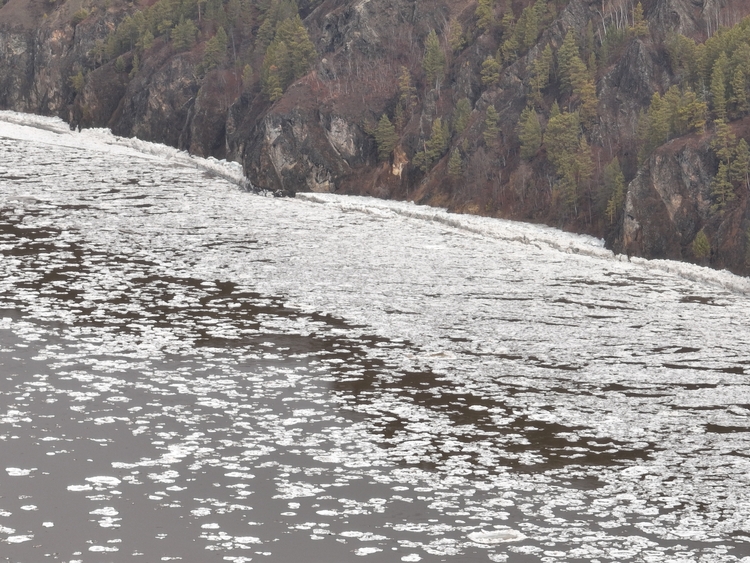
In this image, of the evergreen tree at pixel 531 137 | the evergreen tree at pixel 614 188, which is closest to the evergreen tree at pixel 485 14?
the evergreen tree at pixel 531 137

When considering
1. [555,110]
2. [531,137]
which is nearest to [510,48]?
[555,110]

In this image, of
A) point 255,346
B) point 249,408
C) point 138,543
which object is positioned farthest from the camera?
point 255,346

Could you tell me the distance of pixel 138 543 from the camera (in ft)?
67.1

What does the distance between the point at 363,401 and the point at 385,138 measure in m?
56.7

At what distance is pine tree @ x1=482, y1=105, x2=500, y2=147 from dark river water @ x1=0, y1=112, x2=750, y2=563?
19.6 metres

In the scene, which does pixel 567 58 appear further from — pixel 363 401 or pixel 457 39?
pixel 363 401

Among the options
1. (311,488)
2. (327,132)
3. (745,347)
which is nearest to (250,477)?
(311,488)

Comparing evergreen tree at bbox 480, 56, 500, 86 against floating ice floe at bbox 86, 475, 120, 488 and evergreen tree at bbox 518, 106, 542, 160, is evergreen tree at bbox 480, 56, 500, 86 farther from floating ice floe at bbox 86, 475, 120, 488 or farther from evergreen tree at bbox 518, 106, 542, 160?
floating ice floe at bbox 86, 475, 120, 488

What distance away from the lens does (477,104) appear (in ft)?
279

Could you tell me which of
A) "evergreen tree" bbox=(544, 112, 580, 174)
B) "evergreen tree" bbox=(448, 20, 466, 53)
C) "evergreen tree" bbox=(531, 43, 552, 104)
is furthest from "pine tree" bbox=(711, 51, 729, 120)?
"evergreen tree" bbox=(448, 20, 466, 53)

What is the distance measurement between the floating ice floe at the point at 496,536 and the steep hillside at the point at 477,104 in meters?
39.1

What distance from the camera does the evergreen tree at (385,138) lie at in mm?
85188

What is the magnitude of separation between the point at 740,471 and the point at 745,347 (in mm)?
14223

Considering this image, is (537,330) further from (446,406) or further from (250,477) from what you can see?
(250,477)
